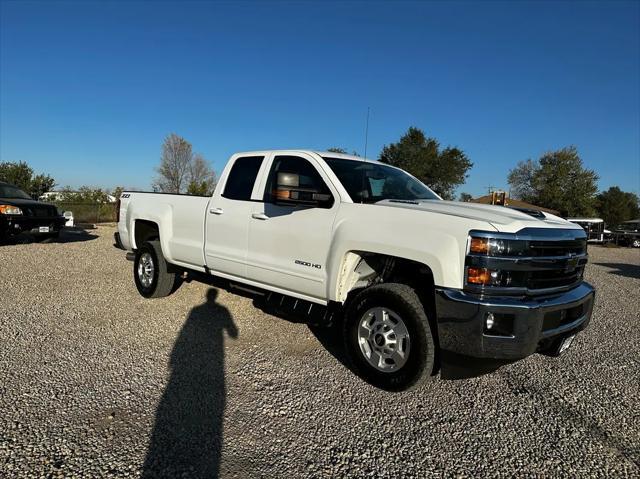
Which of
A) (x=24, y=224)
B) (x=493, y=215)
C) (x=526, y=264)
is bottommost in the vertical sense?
(x=24, y=224)

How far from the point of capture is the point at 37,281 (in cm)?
738

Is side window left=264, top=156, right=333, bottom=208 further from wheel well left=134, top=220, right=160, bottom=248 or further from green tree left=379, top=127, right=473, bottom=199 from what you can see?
green tree left=379, top=127, right=473, bottom=199

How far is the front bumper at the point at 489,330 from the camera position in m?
3.09

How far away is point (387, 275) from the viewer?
158 inches

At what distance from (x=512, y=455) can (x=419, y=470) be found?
0.65 m

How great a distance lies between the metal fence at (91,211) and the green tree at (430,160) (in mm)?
23879

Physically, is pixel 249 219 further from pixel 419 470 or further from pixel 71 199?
pixel 71 199

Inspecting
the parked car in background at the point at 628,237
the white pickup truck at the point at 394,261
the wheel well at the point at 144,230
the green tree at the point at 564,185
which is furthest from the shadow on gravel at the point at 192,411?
the green tree at the point at 564,185

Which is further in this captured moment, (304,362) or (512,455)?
(304,362)

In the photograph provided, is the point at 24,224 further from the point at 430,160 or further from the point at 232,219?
the point at 430,160

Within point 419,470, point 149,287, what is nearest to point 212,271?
point 149,287

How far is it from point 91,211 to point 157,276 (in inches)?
871

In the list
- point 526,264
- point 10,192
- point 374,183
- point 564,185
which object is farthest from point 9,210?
point 564,185

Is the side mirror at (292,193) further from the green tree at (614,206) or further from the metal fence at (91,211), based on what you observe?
the green tree at (614,206)
